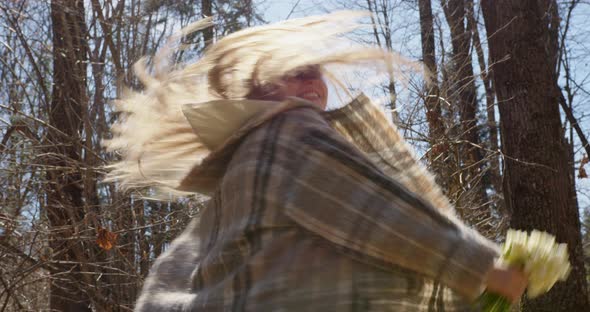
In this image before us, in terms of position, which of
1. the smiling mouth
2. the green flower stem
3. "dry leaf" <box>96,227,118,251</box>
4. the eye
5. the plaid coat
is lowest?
"dry leaf" <box>96,227,118,251</box>

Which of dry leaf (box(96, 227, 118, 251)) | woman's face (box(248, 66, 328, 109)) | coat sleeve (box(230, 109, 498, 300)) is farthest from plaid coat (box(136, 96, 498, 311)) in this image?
dry leaf (box(96, 227, 118, 251))

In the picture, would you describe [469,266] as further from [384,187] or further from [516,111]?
[516,111]

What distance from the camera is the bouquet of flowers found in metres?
2.21

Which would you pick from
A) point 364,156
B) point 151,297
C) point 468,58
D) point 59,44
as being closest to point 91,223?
point 59,44

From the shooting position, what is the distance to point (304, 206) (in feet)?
7.06

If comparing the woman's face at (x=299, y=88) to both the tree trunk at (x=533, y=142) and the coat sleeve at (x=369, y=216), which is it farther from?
the tree trunk at (x=533, y=142)

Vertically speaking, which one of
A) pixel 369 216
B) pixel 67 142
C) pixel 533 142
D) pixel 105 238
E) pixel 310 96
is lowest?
pixel 105 238

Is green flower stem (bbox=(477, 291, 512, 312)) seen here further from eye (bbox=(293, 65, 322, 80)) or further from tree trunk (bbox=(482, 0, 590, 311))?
tree trunk (bbox=(482, 0, 590, 311))

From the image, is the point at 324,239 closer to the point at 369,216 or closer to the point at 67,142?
the point at 369,216

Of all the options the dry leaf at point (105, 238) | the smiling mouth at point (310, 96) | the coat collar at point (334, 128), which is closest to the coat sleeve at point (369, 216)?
the coat collar at point (334, 128)

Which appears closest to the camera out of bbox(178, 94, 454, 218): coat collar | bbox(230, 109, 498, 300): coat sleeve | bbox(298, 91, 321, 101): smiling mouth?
bbox(230, 109, 498, 300): coat sleeve

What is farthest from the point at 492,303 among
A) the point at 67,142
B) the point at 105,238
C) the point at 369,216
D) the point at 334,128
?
the point at 67,142

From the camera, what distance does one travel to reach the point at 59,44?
796cm

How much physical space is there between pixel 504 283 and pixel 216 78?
110 cm
